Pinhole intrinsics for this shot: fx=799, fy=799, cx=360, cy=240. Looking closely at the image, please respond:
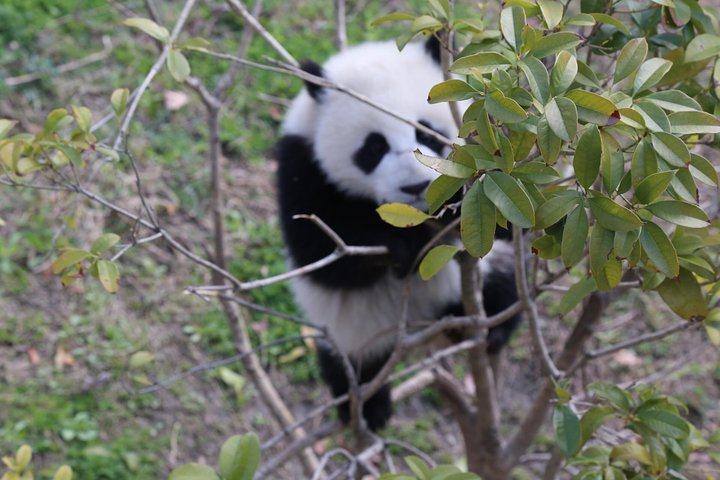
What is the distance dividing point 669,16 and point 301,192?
5.38ft

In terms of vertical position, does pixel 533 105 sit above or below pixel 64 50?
above


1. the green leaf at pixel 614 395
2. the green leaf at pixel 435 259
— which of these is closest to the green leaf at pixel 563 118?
the green leaf at pixel 435 259

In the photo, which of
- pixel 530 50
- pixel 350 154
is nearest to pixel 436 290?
pixel 350 154

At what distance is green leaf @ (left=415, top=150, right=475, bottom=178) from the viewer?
0.99 m

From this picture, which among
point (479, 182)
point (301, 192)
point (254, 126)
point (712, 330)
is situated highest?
point (479, 182)

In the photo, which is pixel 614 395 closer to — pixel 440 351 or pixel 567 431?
pixel 567 431

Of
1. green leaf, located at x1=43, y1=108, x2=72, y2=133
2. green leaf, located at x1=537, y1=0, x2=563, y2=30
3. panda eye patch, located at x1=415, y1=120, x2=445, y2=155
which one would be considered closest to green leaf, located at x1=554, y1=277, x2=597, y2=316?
green leaf, located at x1=537, y1=0, x2=563, y2=30

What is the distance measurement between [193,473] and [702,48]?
1.05 m

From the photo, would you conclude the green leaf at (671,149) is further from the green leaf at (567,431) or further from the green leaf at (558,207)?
the green leaf at (567,431)

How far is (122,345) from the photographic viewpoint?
356 cm

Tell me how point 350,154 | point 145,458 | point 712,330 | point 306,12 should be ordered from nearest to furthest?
point 712,330, point 350,154, point 145,458, point 306,12

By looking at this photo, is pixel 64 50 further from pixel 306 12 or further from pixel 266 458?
pixel 266 458

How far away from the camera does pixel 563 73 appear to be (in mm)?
1011

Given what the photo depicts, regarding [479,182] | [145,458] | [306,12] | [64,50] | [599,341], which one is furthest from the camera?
[306,12]
